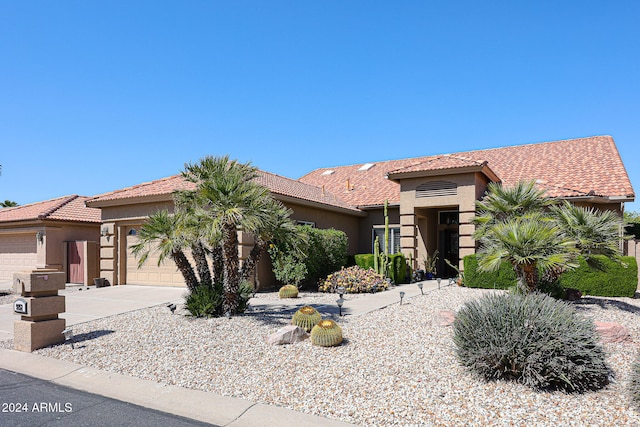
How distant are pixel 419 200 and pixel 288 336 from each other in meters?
11.0

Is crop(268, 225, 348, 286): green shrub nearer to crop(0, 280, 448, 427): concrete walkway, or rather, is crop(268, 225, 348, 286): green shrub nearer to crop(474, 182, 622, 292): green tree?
crop(0, 280, 448, 427): concrete walkway

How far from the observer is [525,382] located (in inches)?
200

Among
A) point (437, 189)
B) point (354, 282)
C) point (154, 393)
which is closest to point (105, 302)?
point (354, 282)

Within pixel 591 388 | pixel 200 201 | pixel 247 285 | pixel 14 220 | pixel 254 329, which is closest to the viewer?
pixel 591 388

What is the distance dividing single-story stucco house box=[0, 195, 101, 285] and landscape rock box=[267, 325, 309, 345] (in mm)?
13364

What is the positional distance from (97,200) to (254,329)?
37.0 feet

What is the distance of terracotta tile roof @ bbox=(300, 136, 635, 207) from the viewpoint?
1630 centimetres

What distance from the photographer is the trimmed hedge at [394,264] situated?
15.9 m

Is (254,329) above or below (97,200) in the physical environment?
below

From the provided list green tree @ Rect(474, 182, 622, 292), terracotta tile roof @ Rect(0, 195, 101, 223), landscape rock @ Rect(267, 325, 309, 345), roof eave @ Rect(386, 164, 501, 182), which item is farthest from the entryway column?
terracotta tile roof @ Rect(0, 195, 101, 223)

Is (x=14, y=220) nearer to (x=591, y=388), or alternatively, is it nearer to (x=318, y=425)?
(x=318, y=425)

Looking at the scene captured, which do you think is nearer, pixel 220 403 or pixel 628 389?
pixel 628 389

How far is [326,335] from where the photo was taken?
703cm

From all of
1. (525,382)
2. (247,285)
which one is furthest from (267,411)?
(247,285)
